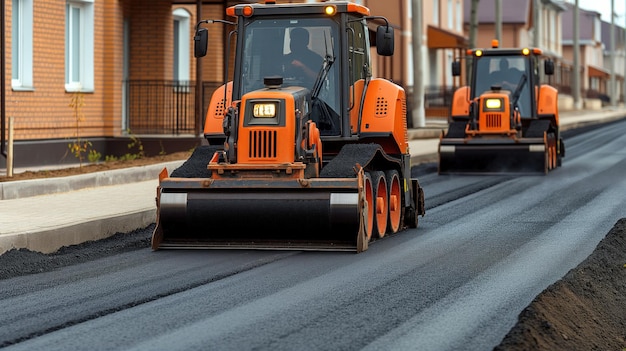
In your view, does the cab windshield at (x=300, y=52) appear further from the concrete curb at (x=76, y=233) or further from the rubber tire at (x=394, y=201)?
the concrete curb at (x=76, y=233)

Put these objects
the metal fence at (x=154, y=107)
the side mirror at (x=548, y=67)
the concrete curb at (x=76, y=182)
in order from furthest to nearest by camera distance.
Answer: the metal fence at (x=154, y=107) < the side mirror at (x=548, y=67) < the concrete curb at (x=76, y=182)

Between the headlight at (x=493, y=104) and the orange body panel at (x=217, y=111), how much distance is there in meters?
11.6

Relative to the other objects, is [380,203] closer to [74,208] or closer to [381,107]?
[381,107]

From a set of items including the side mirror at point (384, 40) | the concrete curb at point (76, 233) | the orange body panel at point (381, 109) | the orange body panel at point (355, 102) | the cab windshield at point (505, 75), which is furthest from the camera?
the cab windshield at point (505, 75)

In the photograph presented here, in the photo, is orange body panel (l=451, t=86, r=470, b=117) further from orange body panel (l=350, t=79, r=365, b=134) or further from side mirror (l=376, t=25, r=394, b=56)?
side mirror (l=376, t=25, r=394, b=56)

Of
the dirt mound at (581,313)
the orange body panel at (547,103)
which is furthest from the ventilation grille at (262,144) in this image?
the orange body panel at (547,103)

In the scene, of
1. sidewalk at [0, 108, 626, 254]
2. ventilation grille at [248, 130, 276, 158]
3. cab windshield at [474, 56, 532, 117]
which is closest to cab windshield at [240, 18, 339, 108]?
ventilation grille at [248, 130, 276, 158]

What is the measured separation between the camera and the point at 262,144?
1345 centimetres

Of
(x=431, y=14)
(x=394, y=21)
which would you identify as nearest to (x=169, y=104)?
(x=394, y=21)

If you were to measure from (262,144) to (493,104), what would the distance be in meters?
13.3

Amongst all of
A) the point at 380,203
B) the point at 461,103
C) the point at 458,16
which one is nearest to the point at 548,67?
the point at 461,103

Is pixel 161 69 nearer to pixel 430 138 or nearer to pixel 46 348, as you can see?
pixel 430 138

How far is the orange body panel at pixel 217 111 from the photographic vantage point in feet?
49.6

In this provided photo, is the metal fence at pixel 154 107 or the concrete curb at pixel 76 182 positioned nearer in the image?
the concrete curb at pixel 76 182
